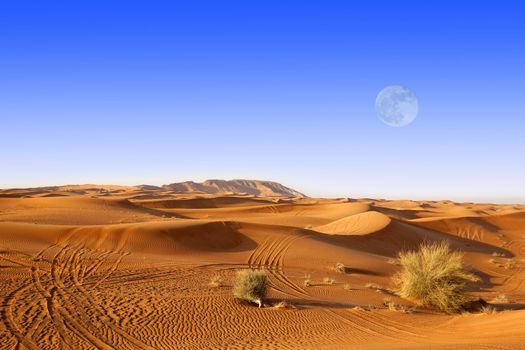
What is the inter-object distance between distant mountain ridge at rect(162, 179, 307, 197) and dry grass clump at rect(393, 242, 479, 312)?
392 feet

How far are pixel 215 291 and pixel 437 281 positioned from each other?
7.06 meters

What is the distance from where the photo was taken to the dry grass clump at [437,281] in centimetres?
1378

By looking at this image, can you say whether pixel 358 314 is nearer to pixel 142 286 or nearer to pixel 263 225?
pixel 142 286

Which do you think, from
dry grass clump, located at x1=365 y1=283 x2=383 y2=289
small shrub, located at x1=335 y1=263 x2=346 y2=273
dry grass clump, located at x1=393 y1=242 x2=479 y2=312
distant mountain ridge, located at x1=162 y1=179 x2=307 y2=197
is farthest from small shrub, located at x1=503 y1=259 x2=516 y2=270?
distant mountain ridge, located at x1=162 y1=179 x2=307 y2=197

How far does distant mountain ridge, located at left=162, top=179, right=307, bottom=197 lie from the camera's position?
455ft

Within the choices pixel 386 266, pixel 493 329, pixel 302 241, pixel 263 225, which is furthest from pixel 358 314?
pixel 263 225

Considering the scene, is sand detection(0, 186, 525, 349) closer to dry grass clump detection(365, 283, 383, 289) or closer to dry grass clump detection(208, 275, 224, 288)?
dry grass clump detection(208, 275, 224, 288)

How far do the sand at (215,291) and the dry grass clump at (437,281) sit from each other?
1.95 feet

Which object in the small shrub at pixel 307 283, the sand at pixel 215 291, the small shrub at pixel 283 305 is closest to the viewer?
the sand at pixel 215 291

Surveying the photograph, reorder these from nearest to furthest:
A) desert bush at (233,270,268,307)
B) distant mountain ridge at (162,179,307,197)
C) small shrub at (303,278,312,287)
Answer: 1. desert bush at (233,270,268,307)
2. small shrub at (303,278,312,287)
3. distant mountain ridge at (162,179,307,197)

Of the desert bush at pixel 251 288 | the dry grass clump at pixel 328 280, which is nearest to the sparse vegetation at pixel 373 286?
the dry grass clump at pixel 328 280

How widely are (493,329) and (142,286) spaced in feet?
31.0

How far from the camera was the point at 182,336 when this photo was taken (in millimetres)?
9469

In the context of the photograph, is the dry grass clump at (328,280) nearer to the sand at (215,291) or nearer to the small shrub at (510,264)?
the sand at (215,291)
